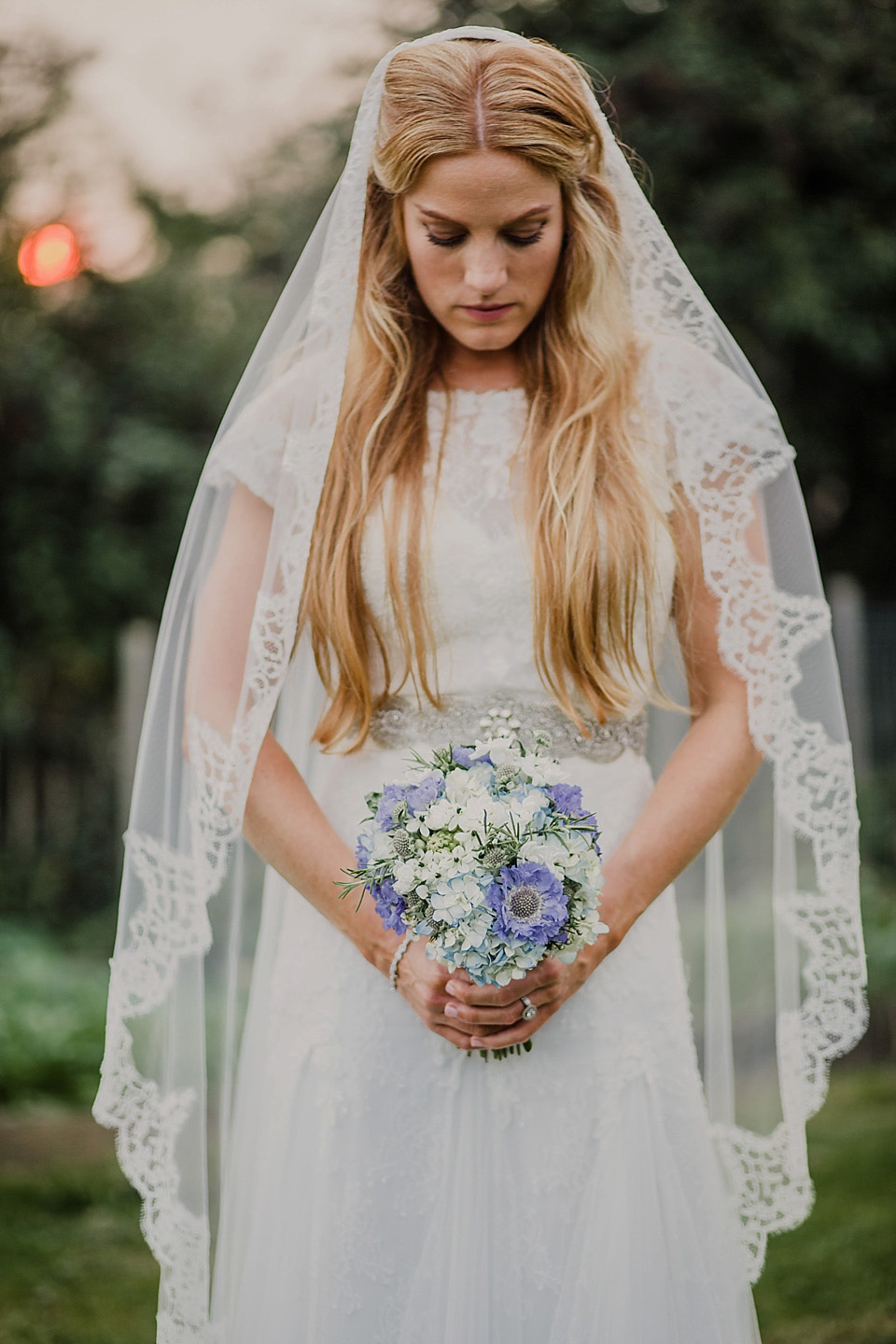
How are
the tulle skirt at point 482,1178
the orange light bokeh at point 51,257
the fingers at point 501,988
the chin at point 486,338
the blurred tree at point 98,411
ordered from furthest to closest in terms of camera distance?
1. the blurred tree at point 98,411
2. the orange light bokeh at point 51,257
3. the chin at point 486,338
4. the tulle skirt at point 482,1178
5. the fingers at point 501,988

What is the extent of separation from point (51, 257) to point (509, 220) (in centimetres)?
438

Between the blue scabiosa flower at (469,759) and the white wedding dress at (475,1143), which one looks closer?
the blue scabiosa flower at (469,759)

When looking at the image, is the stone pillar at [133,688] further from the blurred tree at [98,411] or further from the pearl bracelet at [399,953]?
the pearl bracelet at [399,953]

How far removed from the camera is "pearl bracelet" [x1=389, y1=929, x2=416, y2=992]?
1.80m

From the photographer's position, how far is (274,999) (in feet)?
6.75

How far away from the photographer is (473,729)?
2020 mm

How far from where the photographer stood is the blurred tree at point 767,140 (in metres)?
7.26

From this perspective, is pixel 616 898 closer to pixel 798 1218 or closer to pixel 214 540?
pixel 798 1218

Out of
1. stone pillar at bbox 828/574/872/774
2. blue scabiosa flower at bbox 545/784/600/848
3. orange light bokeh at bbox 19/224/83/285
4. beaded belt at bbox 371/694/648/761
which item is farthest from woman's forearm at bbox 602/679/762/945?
orange light bokeh at bbox 19/224/83/285

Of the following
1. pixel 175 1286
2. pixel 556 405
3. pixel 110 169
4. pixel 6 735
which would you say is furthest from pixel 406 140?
pixel 110 169

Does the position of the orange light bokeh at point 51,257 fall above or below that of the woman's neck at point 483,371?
above

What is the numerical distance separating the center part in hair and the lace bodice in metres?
0.50

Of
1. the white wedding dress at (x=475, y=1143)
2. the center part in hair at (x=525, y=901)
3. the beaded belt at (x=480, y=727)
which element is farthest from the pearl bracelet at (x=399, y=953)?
the beaded belt at (x=480, y=727)

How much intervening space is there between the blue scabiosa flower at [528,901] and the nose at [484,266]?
2.85ft
